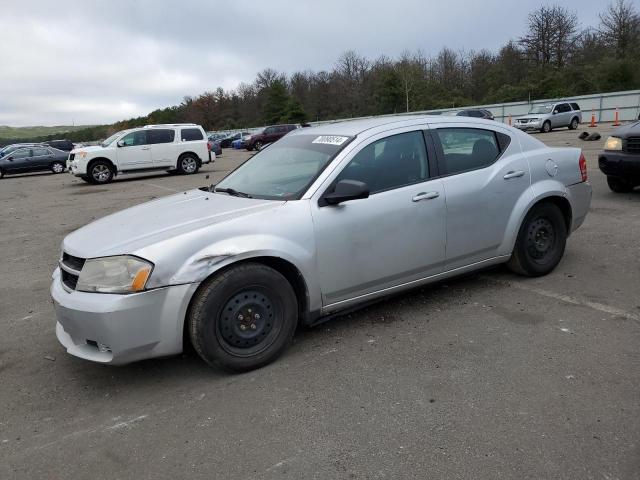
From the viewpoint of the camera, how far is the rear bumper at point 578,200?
4895mm

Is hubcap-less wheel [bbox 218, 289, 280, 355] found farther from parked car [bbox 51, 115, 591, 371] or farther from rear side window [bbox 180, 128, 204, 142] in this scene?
rear side window [bbox 180, 128, 204, 142]

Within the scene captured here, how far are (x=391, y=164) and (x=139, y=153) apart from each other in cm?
1671

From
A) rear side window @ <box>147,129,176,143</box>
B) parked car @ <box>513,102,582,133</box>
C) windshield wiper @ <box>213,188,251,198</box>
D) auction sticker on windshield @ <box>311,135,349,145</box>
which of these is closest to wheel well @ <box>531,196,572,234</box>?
auction sticker on windshield @ <box>311,135,349,145</box>

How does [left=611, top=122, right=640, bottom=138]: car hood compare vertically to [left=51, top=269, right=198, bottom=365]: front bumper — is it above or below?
above

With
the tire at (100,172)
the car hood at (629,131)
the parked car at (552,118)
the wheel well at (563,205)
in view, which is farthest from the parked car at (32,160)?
the wheel well at (563,205)

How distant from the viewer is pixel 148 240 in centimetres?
317

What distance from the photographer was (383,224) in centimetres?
378

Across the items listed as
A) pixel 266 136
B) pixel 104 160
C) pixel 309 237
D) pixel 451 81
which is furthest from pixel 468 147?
pixel 451 81

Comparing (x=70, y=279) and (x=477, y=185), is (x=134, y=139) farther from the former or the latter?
(x=477, y=185)

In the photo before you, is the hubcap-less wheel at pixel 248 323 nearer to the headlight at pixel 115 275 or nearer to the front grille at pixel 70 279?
the headlight at pixel 115 275

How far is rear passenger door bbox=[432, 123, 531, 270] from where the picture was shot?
165 inches

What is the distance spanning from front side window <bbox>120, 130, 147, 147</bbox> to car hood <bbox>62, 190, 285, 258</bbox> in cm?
1595

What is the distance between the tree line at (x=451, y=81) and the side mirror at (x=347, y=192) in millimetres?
47549

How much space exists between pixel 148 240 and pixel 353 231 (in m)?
1.40
